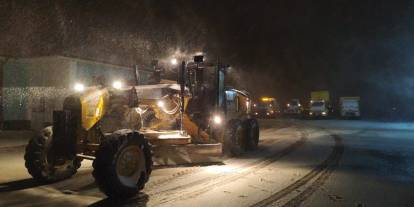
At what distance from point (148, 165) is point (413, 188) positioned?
18.6 feet

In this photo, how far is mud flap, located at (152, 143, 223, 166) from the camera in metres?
9.80

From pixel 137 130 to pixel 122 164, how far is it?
2.14 metres

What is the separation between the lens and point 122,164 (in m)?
7.50

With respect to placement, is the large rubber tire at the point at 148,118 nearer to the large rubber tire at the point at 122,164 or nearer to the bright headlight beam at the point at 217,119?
the bright headlight beam at the point at 217,119

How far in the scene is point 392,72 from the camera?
219 feet

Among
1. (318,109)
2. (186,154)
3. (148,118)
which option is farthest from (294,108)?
(186,154)

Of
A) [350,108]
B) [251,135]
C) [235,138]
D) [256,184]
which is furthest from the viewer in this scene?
[350,108]

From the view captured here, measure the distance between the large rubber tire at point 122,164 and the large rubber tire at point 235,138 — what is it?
5.14 meters

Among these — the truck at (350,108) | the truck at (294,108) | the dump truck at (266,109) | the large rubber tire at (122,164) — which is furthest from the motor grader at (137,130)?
the truck at (294,108)

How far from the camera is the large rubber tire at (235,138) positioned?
12.8 m

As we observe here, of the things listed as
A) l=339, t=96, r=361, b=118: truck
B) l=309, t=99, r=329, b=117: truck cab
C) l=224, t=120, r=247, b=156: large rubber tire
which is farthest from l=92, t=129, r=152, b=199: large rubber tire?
l=339, t=96, r=361, b=118: truck

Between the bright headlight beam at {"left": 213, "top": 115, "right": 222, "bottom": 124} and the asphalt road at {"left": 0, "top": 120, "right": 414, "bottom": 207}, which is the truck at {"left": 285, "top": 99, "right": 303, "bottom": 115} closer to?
the asphalt road at {"left": 0, "top": 120, "right": 414, "bottom": 207}

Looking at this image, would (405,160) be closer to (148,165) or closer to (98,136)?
(148,165)

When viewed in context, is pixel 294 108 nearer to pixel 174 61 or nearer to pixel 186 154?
pixel 174 61
